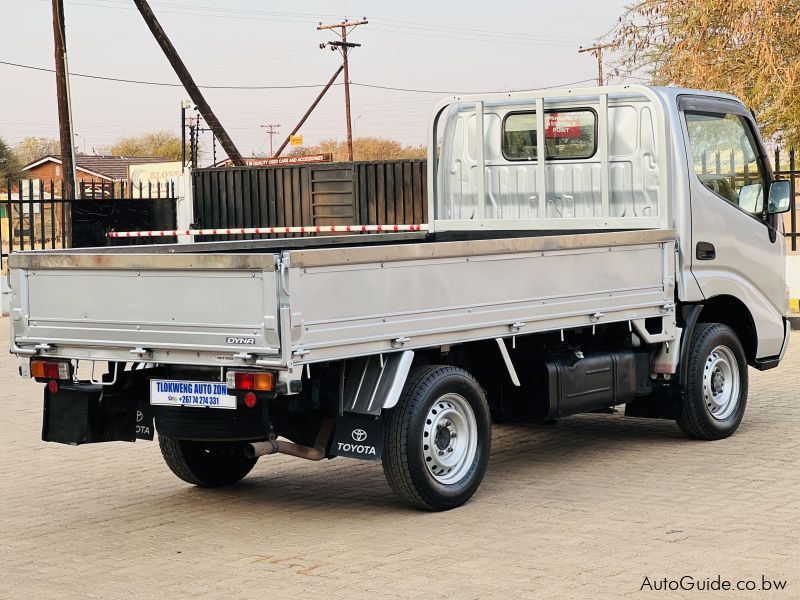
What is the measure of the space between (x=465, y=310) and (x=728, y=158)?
3.18 meters

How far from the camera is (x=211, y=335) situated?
650 centimetres

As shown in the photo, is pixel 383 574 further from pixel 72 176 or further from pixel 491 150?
pixel 72 176

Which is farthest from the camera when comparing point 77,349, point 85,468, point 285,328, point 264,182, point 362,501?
point 264,182

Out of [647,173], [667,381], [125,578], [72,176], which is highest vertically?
[72,176]

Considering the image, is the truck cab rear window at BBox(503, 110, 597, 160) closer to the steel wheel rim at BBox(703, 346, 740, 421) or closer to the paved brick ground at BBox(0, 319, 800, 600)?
the steel wheel rim at BBox(703, 346, 740, 421)

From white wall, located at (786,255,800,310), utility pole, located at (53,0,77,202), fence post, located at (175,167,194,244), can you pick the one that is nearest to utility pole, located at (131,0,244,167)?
utility pole, located at (53,0,77,202)

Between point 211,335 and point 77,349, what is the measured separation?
970 millimetres

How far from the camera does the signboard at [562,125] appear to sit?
9516 millimetres

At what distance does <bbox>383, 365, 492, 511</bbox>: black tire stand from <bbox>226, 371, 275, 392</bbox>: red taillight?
84cm

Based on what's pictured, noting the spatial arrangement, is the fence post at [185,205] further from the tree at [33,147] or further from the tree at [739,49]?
the tree at [33,147]

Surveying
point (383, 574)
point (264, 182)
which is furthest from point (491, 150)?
point (264, 182)

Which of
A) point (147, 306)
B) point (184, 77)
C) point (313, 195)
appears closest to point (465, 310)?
point (147, 306)

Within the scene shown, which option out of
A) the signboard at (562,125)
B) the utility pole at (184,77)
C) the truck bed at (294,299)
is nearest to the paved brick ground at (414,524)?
the truck bed at (294,299)

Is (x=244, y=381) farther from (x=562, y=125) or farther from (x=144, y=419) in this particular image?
(x=562, y=125)
